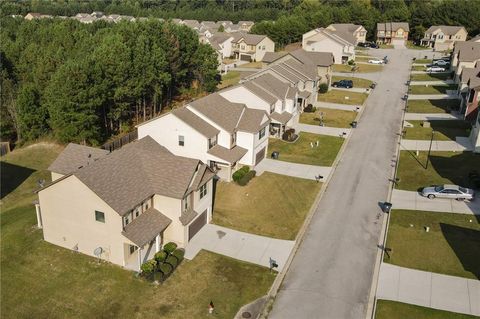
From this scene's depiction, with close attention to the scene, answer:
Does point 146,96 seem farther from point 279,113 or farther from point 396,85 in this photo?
point 396,85

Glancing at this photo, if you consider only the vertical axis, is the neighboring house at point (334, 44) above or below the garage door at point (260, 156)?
above

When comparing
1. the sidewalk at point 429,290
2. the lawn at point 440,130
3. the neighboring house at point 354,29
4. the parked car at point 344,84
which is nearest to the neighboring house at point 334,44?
the neighboring house at point 354,29

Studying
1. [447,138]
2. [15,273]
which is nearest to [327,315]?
[15,273]

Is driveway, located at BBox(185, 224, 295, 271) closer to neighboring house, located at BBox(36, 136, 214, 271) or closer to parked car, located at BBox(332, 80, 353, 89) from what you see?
neighboring house, located at BBox(36, 136, 214, 271)

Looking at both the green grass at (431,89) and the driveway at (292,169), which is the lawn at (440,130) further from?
the green grass at (431,89)

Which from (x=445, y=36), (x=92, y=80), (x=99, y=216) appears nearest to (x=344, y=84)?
(x=92, y=80)

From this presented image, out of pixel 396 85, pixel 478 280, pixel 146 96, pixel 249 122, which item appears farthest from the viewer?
pixel 396 85

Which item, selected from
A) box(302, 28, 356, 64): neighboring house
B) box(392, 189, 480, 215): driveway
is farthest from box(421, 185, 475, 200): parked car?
box(302, 28, 356, 64): neighboring house
